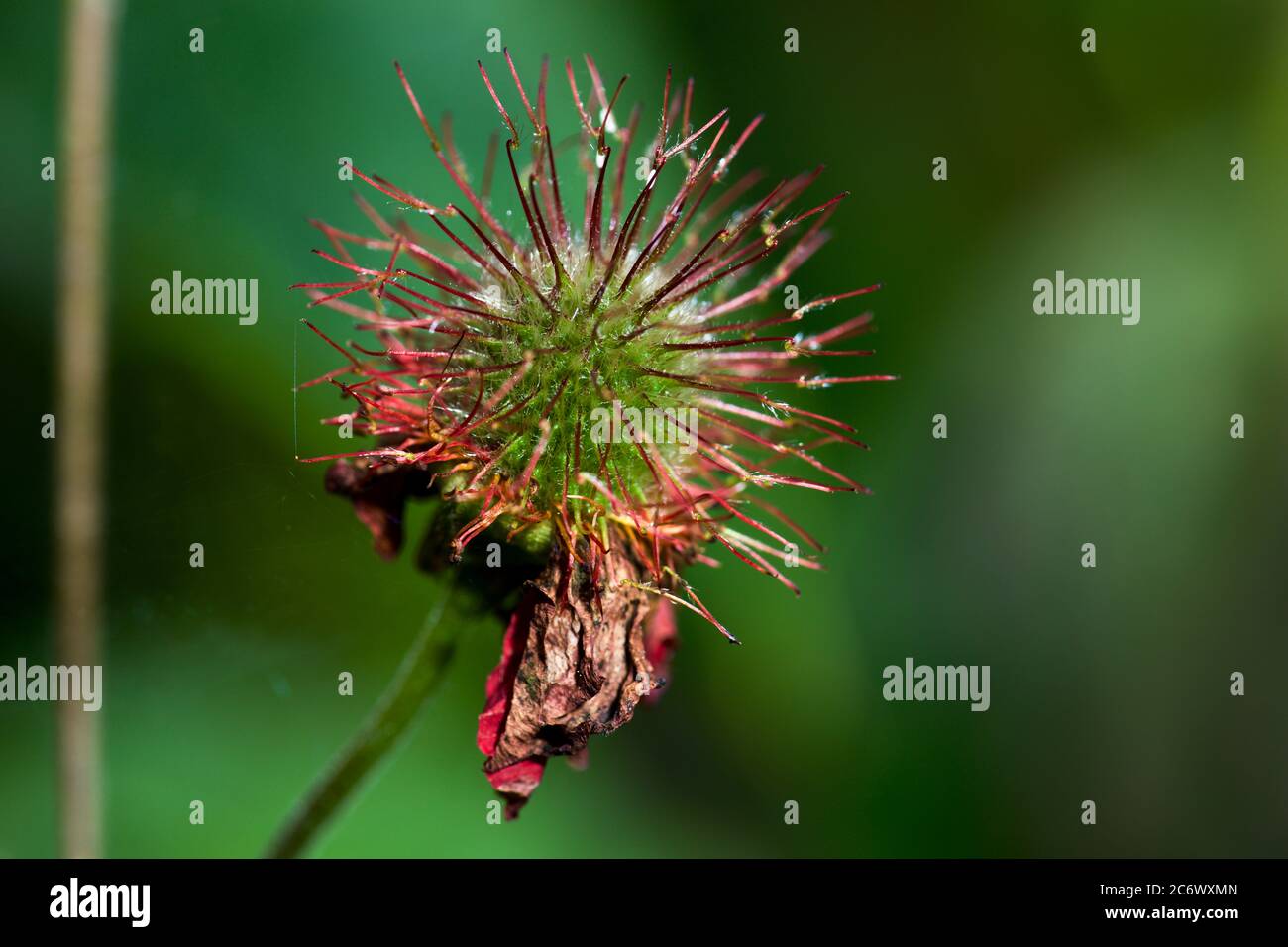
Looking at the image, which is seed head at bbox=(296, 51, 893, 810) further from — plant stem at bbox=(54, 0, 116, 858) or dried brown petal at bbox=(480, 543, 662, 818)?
plant stem at bbox=(54, 0, 116, 858)

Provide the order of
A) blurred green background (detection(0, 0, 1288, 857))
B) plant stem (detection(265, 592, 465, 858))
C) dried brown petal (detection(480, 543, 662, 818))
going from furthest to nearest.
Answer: blurred green background (detection(0, 0, 1288, 857)), plant stem (detection(265, 592, 465, 858)), dried brown petal (detection(480, 543, 662, 818))

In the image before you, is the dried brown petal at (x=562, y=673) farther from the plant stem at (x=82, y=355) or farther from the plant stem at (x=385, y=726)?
the plant stem at (x=82, y=355)

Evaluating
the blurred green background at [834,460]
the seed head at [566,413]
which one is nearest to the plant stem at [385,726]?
the seed head at [566,413]

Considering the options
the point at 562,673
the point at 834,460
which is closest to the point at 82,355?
the point at 562,673

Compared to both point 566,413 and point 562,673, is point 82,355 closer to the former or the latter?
point 566,413

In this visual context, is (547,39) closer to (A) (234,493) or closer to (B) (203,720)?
(A) (234,493)

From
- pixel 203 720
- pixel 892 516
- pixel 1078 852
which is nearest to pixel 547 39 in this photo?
pixel 892 516

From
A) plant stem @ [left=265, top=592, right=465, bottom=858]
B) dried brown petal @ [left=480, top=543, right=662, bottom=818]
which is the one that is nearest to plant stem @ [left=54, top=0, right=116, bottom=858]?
plant stem @ [left=265, top=592, right=465, bottom=858]
